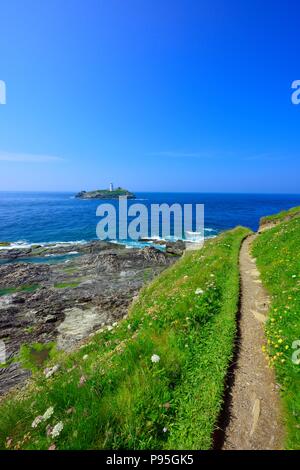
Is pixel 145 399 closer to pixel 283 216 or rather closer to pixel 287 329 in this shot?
pixel 287 329

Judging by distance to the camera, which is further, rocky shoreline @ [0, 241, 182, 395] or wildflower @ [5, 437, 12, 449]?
rocky shoreline @ [0, 241, 182, 395]

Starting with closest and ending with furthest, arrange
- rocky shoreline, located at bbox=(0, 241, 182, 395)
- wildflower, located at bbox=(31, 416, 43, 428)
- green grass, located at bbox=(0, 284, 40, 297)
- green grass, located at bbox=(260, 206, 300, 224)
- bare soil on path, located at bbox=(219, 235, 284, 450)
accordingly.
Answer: bare soil on path, located at bbox=(219, 235, 284, 450), wildflower, located at bbox=(31, 416, 43, 428), rocky shoreline, located at bbox=(0, 241, 182, 395), green grass, located at bbox=(0, 284, 40, 297), green grass, located at bbox=(260, 206, 300, 224)

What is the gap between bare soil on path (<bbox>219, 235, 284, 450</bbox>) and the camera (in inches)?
195

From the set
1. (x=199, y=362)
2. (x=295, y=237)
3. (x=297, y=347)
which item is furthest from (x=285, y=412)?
(x=295, y=237)

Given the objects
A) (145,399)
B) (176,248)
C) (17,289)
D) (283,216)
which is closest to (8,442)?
(145,399)

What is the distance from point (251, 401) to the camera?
5891 mm

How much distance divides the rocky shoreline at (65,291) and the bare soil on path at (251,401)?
1510 cm

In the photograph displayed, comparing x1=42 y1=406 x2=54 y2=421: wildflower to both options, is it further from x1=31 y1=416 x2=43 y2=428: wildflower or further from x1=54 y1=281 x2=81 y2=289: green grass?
x1=54 y1=281 x2=81 y2=289: green grass

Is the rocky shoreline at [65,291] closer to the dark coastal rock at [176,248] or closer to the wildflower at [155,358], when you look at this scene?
the dark coastal rock at [176,248]

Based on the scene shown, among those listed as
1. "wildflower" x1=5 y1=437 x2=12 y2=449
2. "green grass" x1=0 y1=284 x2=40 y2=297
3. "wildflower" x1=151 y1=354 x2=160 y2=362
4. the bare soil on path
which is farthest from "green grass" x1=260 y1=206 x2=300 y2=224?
"wildflower" x1=5 y1=437 x2=12 y2=449

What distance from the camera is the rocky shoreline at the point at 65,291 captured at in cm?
2111

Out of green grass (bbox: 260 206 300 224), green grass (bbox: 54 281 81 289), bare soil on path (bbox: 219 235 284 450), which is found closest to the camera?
bare soil on path (bbox: 219 235 284 450)

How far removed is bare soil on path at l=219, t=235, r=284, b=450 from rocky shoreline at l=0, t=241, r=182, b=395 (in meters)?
15.1

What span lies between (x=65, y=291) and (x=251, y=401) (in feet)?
92.9
